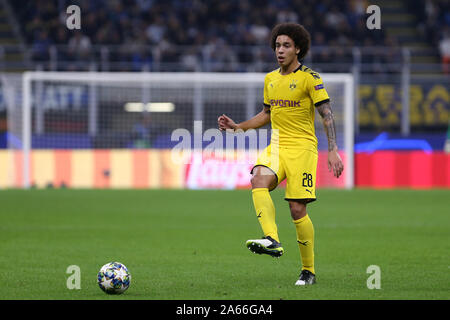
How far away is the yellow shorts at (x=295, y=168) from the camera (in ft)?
23.0

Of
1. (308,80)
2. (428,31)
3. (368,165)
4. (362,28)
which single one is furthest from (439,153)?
(308,80)

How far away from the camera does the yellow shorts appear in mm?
7016

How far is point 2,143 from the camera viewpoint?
2217 centimetres

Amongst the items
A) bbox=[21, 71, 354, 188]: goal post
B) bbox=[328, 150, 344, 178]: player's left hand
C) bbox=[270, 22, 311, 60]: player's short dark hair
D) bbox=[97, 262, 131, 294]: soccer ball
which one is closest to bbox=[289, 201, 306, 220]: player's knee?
bbox=[328, 150, 344, 178]: player's left hand

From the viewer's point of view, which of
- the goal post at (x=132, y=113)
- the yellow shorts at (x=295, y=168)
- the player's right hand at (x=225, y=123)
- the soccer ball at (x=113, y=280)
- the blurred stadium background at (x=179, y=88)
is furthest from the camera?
the blurred stadium background at (x=179, y=88)

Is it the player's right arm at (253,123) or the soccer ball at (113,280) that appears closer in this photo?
the soccer ball at (113,280)

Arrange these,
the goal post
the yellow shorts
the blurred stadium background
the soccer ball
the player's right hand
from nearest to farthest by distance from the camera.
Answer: the soccer ball → the yellow shorts → the player's right hand → the goal post → the blurred stadium background

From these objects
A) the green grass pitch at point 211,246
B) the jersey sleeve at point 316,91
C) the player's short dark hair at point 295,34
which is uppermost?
the player's short dark hair at point 295,34

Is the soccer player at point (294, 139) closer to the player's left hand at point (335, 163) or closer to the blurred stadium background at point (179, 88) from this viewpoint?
the player's left hand at point (335, 163)

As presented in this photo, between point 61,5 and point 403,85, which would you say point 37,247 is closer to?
point 403,85

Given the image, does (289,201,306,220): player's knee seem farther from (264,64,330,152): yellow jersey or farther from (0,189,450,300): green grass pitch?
(0,189,450,300): green grass pitch

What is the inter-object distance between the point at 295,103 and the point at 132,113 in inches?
610

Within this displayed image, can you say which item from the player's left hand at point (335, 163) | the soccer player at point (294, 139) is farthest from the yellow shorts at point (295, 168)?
the player's left hand at point (335, 163)

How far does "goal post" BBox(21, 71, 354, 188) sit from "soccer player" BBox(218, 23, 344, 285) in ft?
45.8
